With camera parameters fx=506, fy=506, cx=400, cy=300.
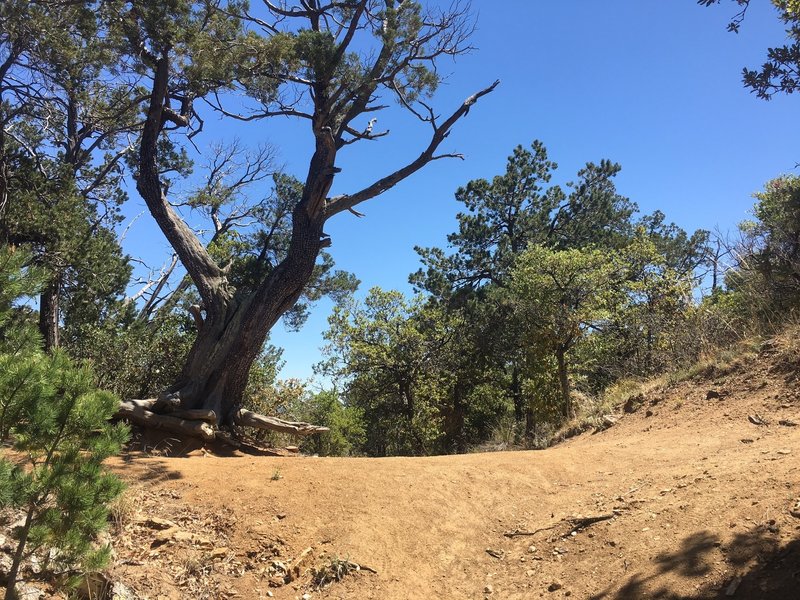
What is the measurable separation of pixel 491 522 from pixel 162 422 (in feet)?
17.1

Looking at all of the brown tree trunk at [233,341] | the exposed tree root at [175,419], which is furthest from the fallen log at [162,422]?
the brown tree trunk at [233,341]

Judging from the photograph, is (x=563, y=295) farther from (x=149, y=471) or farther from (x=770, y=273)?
(x=149, y=471)

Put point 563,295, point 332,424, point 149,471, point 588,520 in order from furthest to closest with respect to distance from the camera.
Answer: point 332,424 → point 563,295 → point 149,471 → point 588,520

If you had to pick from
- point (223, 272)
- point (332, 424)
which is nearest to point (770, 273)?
point (223, 272)

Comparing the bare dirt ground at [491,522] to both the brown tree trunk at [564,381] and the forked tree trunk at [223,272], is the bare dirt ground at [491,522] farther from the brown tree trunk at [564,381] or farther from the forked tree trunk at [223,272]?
the brown tree trunk at [564,381]

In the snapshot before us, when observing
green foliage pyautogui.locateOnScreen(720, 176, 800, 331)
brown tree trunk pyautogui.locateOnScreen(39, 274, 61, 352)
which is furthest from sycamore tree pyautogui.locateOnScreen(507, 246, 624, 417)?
brown tree trunk pyautogui.locateOnScreen(39, 274, 61, 352)

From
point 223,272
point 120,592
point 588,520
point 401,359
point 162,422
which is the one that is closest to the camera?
point 120,592

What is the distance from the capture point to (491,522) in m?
4.99

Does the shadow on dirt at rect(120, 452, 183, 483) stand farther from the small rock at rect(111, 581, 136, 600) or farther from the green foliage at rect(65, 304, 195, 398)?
the green foliage at rect(65, 304, 195, 398)

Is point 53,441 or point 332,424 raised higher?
point 53,441

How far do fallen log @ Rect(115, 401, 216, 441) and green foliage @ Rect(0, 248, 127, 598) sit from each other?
452cm

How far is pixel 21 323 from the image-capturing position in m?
3.45

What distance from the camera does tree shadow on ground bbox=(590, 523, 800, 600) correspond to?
108 inches

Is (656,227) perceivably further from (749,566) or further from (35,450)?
(35,450)
